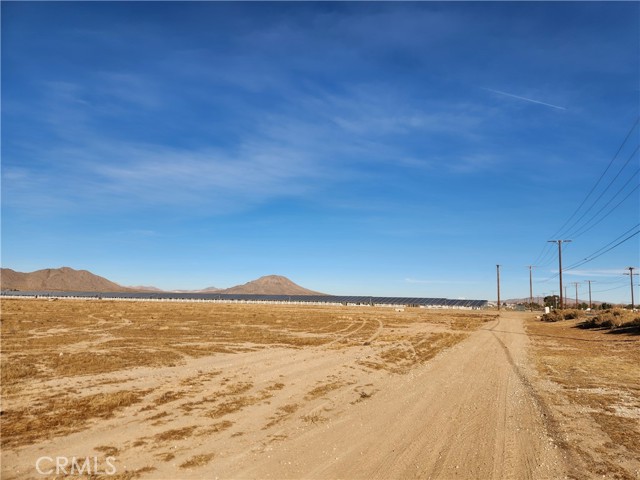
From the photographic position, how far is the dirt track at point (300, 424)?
815 centimetres

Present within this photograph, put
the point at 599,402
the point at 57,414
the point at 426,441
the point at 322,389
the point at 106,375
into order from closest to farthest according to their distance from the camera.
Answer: the point at 426,441
the point at 57,414
the point at 599,402
the point at 322,389
the point at 106,375

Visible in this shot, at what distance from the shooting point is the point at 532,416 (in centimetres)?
1175

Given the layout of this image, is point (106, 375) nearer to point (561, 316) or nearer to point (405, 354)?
point (405, 354)

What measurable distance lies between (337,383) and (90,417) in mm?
8792

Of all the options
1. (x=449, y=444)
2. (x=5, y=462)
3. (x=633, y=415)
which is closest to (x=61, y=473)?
(x=5, y=462)

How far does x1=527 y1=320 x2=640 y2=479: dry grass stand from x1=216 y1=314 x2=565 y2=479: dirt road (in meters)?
0.77

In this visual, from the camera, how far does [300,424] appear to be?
10.9m

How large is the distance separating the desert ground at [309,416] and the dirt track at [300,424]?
0.04m

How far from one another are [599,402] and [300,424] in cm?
1026

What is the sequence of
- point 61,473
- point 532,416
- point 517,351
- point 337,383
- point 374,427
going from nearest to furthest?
point 61,473 → point 374,427 → point 532,416 → point 337,383 → point 517,351

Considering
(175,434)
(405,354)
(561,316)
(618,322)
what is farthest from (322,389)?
(561,316)

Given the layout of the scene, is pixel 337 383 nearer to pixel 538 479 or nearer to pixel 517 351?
pixel 538 479

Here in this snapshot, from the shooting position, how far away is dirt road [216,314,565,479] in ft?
26.3

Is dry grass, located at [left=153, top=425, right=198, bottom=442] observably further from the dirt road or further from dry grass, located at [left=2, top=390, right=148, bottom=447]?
dry grass, located at [left=2, top=390, right=148, bottom=447]
